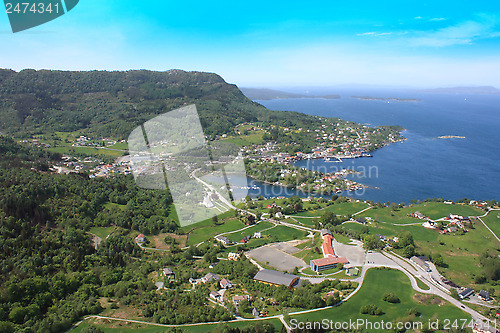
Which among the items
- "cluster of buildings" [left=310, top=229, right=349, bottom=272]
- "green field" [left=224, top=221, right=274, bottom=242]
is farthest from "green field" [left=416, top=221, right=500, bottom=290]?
"green field" [left=224, top=221, right=274, bottom=242]

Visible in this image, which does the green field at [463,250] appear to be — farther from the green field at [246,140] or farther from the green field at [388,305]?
the green field at [246,140]

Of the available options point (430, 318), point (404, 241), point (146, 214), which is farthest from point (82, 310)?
point (404, 241)

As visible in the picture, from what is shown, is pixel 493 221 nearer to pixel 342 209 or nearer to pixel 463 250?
pixel 463 250

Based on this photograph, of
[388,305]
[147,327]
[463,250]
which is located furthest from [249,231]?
[463,250]

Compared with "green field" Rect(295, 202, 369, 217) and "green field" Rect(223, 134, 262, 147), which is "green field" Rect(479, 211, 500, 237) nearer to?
"green field" Rect(295, 202, 369, 217)

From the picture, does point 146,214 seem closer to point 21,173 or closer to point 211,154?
point 21,173
